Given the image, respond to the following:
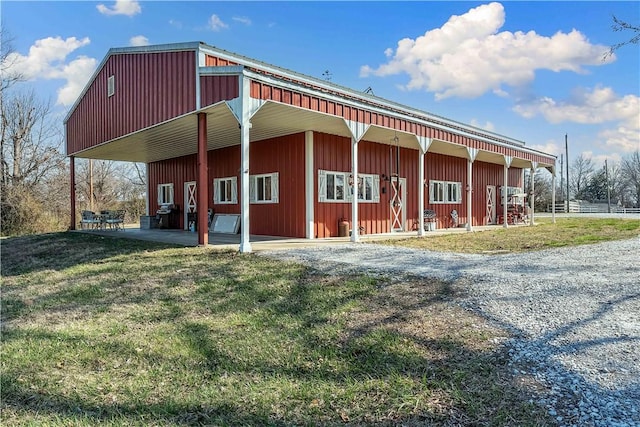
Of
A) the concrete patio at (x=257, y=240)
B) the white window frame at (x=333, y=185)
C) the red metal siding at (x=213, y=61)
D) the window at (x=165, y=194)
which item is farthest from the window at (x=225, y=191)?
the red metal siding at (x=213, y=61)

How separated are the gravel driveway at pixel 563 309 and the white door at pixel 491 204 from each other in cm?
1139

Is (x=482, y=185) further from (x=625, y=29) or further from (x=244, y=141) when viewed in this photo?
(x=244, y=141)

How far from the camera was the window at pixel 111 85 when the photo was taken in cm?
1222

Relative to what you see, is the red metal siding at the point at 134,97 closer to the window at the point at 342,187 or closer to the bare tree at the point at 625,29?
the window at the point at 342,187

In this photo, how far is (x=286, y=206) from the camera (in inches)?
450

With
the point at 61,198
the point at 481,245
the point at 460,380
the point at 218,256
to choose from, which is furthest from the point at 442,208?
the point at 61,198

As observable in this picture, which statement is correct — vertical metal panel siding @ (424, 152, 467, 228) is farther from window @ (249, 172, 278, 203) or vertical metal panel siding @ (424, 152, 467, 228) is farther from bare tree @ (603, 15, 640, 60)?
bare tree @ (603, 15, 640, 60)

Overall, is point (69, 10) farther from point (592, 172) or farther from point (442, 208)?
point (592, 172)

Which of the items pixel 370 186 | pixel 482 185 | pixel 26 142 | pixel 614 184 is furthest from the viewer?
pixel 614 184

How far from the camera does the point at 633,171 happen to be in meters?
47.0

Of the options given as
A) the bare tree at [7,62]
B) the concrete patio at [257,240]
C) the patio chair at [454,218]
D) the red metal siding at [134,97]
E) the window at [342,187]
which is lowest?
the concrete patio at [257,240]

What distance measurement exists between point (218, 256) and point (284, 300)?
311 centimetres

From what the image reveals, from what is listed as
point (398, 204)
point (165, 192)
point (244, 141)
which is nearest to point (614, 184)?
point (398, 204)

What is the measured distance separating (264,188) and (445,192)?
7.78m
